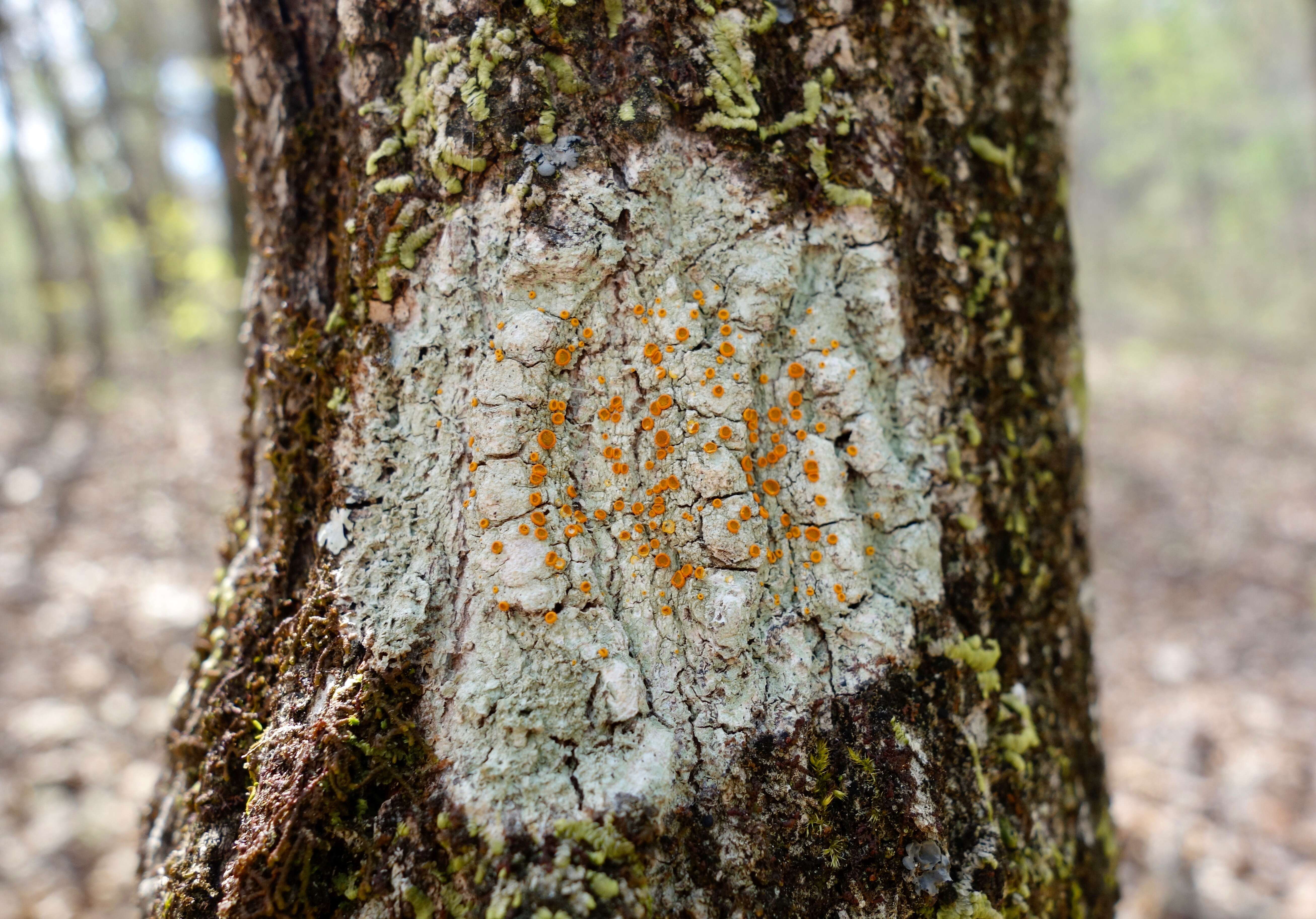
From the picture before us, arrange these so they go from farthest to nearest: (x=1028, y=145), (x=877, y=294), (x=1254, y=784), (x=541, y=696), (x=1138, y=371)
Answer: (x=1138, y=371)
(x=1254, y=784)
(x=1028, y=145)
(x=877, y=294)
(x=541, y=696)

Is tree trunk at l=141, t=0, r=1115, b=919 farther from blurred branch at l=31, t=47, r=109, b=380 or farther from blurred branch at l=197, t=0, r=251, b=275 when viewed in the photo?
blurred branch at l=31, t=47, r=109, b=380

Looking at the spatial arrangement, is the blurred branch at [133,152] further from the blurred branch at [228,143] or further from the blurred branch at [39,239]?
the blurred branch at [228,143]

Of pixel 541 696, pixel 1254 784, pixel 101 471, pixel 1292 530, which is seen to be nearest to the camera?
pixel 541 696

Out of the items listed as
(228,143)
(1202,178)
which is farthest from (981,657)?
(1202,178)

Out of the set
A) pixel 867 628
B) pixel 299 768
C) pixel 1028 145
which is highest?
pixel 1028 145

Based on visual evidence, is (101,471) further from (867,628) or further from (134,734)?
(867,628)

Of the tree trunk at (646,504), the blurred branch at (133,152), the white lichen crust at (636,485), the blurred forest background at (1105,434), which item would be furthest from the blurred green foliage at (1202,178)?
the blurred branch at (133,152)

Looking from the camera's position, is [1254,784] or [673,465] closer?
[673,465]

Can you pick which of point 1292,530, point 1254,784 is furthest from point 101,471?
point 1292,530
